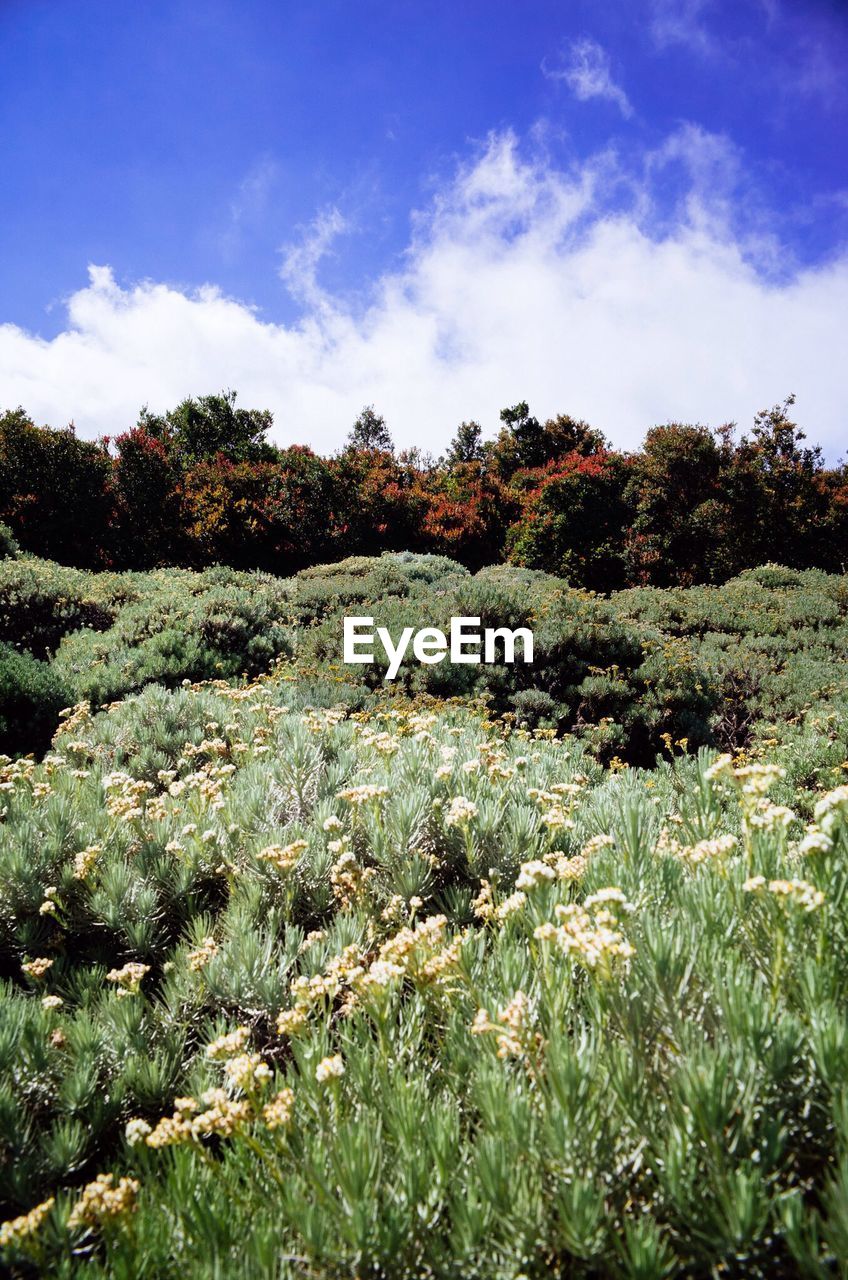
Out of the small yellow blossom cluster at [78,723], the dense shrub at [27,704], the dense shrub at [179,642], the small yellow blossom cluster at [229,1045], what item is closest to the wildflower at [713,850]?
the small yellow blossom cluster at [229,1045]

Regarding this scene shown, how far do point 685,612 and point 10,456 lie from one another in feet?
56.4

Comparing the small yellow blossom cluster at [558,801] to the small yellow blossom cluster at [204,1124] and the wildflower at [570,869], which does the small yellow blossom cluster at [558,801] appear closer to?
the wildflower at [570,869]

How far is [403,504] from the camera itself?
21.6 metres

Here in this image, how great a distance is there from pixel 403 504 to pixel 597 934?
20654 mm

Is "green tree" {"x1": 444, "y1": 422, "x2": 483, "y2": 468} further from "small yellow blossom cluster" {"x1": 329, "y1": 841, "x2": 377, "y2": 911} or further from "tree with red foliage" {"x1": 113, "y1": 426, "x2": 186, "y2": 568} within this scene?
"small yellow blossom cluster" {"x1": 329, "y1": 841, "x2": 377, "y2": 911}

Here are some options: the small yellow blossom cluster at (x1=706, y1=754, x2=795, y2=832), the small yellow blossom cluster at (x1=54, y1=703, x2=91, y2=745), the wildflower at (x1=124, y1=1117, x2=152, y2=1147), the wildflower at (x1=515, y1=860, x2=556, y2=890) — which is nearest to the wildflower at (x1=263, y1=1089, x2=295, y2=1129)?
the wildflower at (x1=124, y1=1117, x2=152, y2=1147)

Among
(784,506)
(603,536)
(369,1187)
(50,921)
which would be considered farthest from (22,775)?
(784,506)

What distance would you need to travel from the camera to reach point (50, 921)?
9.68 ft

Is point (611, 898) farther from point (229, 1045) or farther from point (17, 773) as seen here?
point (17, 773)

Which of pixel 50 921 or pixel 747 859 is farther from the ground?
pixel 747 859

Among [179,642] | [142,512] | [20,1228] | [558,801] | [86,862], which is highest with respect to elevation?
[142,512]

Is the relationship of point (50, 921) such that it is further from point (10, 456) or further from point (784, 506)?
point (784, 506)

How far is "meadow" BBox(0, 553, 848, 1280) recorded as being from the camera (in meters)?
1.30

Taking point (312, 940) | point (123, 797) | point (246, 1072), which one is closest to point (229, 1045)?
point (246, 1072)
